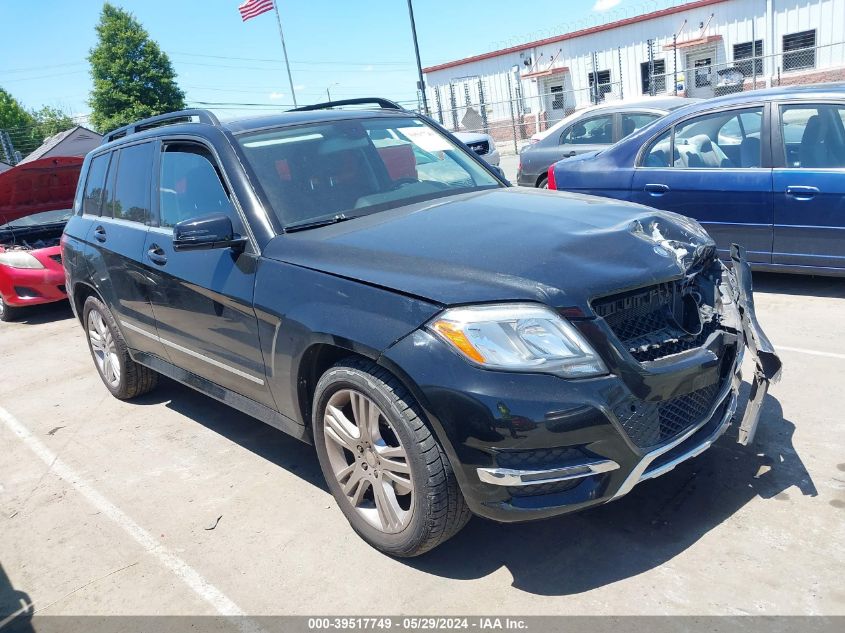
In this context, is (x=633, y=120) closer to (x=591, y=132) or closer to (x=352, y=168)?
(x=591, y=132)

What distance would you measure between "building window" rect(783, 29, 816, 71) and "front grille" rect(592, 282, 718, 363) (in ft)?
101

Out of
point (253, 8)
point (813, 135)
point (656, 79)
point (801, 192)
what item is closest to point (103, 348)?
point (801, 192)

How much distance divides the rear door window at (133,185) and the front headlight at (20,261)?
4.40 m

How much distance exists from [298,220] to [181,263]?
855mm

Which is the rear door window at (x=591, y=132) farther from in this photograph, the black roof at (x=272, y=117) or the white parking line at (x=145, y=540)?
the white parking line at (x=145, y=540)

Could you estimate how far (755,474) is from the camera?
11.1ft

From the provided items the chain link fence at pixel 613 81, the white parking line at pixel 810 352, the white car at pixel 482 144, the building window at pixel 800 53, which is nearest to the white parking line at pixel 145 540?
the white parking line at pixel 810 352

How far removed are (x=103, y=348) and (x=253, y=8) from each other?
2836 cm

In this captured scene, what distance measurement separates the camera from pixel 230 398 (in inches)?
156

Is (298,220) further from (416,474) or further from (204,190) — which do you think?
(416,474)

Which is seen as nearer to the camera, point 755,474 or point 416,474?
point 416,474

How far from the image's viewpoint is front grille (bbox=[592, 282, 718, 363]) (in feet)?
8.96

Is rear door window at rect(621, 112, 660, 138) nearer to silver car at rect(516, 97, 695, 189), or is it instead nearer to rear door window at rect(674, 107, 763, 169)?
silver car at rect(516, 97, 695, 189)
